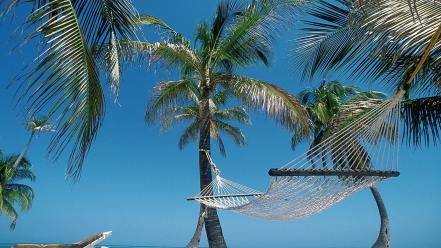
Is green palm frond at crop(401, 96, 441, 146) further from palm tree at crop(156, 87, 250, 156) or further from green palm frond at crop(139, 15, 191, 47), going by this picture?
palm tree at crop(156, 87, 250, 156)

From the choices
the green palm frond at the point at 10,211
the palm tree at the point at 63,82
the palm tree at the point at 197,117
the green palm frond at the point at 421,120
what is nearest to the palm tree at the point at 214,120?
the palm tree at the point at 197,117

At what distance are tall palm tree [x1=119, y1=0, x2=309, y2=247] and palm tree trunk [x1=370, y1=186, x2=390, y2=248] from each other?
3.47 meters

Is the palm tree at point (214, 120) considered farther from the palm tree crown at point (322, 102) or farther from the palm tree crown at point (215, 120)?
the palm tree crown at point (322, 102)

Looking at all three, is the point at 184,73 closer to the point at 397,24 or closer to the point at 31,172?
the point at 397,24

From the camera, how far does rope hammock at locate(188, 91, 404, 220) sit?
280cm

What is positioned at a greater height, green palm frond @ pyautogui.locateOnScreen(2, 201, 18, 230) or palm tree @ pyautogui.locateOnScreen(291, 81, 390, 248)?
palm tree @ pyautogui.locateOnScreen(291, 81, 390, 248)

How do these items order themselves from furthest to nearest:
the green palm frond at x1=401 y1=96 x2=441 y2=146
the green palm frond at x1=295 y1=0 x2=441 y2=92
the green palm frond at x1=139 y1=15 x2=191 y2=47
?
the green palm frond at x1=139 y1=15 x2=191 y2=47
the green palm frond at x1=401 y1=96 x2=441 y2=146
the green palm frond at x1=295 y1=0 x2=441 y2=92

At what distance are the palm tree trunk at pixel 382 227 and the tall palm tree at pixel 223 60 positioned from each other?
3.47m

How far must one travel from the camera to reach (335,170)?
9.16 feet

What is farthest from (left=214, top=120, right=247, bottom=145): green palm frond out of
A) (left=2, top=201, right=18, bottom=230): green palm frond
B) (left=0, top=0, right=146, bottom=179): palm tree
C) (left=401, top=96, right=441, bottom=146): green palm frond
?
(left=2, top=201, right=18, bottom=230): green palm frond

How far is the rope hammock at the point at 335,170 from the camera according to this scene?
2.80m

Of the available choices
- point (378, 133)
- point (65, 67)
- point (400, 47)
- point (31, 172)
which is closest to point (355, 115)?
point (378, 133)

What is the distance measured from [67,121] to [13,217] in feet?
56.9

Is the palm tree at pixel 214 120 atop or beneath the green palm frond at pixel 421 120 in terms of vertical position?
atop
